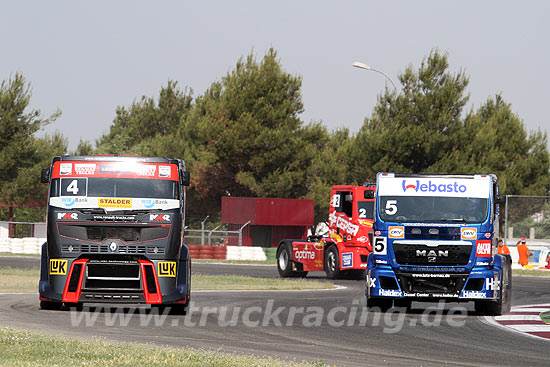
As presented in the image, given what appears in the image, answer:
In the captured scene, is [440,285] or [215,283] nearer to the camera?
[440,285]

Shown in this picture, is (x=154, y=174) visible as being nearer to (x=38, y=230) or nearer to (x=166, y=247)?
(x=166, y=247)

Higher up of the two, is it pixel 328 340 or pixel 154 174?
pixel 154 174

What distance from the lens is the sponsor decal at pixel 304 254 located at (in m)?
30.3

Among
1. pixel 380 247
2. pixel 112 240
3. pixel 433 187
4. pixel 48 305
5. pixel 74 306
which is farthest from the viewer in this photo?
pixel 74 306

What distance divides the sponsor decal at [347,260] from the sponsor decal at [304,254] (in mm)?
1728

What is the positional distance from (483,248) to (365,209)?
33.1ft

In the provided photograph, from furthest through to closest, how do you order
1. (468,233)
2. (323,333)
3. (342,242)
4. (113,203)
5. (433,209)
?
(342,242) → (433,209) → (468,233) → (113,203) → (323,333)

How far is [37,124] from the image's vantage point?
58.8m

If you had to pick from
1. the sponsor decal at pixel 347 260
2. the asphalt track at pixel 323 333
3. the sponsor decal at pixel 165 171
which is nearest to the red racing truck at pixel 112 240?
the sponsor decal at pixel 165 171

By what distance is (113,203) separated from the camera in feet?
53.7

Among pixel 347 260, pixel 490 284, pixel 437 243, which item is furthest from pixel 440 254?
pixel 347 260

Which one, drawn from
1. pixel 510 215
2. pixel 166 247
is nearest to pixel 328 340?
pixel 166 247

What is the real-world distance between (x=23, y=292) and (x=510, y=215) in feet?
76.1

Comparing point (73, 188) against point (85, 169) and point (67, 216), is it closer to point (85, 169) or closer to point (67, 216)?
point (85, 169)
